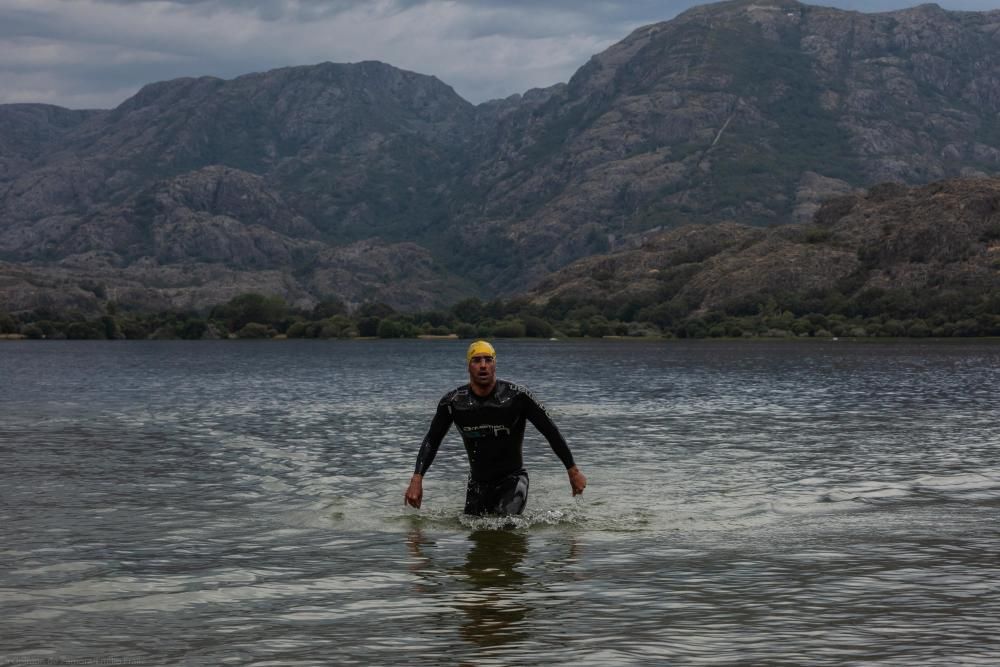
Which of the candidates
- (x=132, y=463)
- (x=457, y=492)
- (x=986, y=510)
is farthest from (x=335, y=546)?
Answer: (x=132, y=463)

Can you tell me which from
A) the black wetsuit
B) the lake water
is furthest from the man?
the lake water

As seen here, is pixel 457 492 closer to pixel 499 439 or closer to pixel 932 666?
pixel 499 439

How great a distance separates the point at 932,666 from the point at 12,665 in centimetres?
984

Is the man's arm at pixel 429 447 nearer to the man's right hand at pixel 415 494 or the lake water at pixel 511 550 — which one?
the man's right hand at pixel 415 494

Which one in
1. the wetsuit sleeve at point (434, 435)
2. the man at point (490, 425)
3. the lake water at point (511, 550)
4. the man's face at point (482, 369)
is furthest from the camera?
the wetsuit sleeve at point (434, 435)

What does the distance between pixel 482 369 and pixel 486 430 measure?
157 centimetres

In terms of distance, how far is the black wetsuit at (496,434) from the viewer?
67.2 feet

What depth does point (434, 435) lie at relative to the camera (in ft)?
68.3

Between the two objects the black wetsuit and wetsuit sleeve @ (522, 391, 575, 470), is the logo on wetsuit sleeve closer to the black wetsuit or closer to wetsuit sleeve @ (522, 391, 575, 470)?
the black wetsuit

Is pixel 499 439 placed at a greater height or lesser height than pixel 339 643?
greater

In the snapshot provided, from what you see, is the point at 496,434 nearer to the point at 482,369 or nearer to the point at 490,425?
the point at 490,425

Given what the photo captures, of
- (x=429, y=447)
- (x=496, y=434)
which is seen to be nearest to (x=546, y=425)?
(x=496, y=434)

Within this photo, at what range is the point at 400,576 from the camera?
55.3ft

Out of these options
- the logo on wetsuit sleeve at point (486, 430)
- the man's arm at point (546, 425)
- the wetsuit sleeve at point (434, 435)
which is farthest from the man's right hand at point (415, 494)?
the man's arm at point (546, 425)
